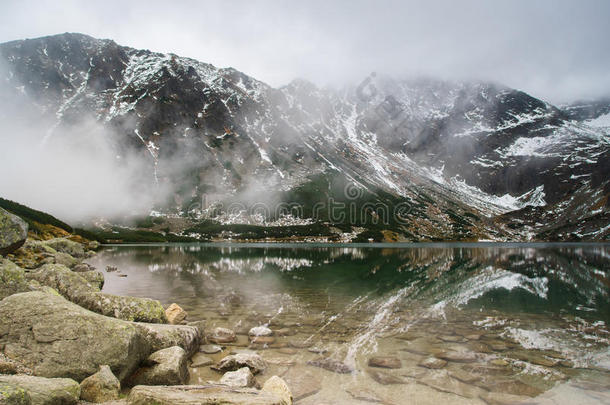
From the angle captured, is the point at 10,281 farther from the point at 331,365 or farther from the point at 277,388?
the point at 331,365

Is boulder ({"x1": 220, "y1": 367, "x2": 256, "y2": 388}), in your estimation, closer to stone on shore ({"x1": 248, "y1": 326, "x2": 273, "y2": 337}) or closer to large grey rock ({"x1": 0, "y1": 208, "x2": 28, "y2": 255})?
stone on shore ({"x1": 248, "y1": 326, "x2": 273, "y2": 337})

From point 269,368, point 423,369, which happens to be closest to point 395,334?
point 423,369

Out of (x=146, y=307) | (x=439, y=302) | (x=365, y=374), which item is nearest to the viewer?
(x=365, y=374)

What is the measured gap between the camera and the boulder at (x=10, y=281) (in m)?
12.0

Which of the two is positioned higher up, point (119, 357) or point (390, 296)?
point (119, 357)

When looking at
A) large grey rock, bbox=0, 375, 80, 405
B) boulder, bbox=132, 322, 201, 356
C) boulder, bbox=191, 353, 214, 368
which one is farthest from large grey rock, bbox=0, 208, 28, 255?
large grey rock, bbox=0, 375, 80, 405

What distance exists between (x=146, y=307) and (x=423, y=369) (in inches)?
510

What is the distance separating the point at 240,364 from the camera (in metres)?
12.9

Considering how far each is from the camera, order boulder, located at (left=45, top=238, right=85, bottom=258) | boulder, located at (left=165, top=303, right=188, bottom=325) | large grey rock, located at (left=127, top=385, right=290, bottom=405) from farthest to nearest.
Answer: boulder, located at (left=45, top=238, right=85, bottom=258), boulder, located at (left=165, top=303, right=188, bottom=325), large grey rock, located at (left=127, top=385, right=290, bottom=405)

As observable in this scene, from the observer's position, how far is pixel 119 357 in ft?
32.9

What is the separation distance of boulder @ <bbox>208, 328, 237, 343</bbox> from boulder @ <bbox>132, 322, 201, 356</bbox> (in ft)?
3.80

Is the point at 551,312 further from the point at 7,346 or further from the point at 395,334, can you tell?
the point at 7,346

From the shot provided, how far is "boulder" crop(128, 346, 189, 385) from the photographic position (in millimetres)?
10398

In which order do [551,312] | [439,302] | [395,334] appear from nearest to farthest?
[395,334] < [551,312] < [439,302]
